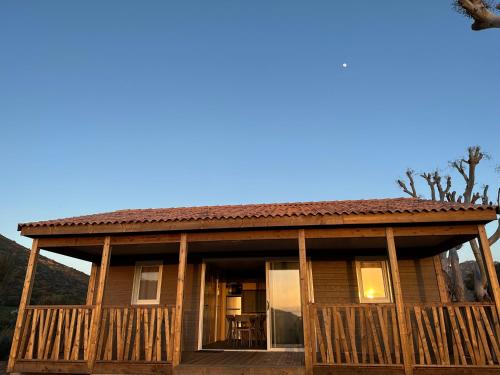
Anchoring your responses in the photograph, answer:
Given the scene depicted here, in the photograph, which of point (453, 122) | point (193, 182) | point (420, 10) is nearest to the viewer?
point (420, 10)

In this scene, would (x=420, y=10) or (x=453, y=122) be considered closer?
(x=420, y=10)

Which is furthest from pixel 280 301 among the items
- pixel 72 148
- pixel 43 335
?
pixel 72 148

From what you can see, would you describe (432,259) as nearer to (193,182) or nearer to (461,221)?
(461,221)

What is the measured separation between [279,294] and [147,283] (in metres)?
3.49

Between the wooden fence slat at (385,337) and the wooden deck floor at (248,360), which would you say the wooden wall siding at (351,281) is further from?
the wooden fence slat at (385,337)

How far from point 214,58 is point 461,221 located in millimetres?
13678

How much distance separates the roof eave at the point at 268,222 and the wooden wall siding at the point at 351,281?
8.32 ft

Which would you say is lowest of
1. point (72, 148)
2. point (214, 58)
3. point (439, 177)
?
point (439, 177)

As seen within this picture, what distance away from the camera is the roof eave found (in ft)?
16.8

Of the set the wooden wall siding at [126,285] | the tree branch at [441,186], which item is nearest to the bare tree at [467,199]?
the tree branch at [441,186]

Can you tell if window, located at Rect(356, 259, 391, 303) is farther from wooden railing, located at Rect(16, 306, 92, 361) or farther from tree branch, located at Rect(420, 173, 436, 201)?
tree branch, located at Rect(420, 173, 436, 201)

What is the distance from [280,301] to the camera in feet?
24.2

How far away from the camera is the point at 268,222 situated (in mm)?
5598

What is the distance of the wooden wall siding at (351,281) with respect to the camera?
7.23 m
